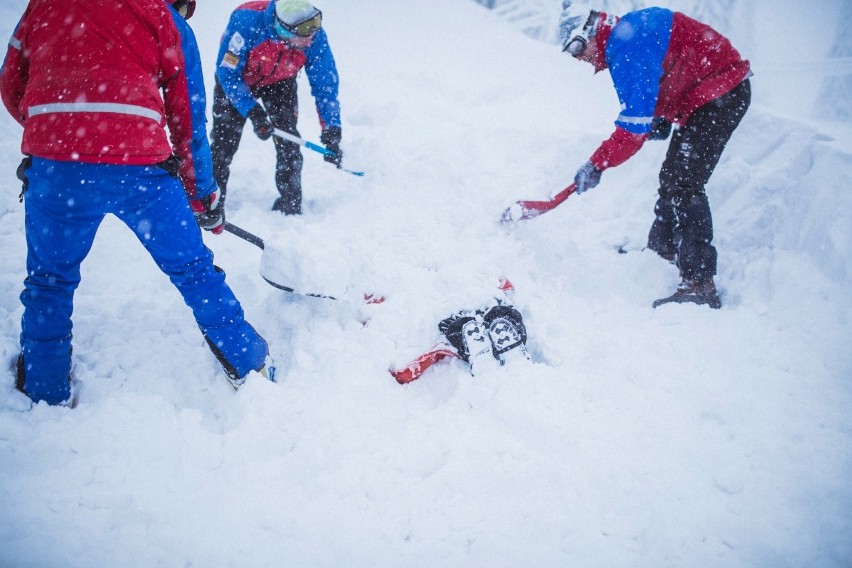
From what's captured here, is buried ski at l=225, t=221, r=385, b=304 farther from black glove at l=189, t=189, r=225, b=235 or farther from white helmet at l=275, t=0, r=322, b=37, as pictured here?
white helmet at l=275, t=0, r=322, b=37

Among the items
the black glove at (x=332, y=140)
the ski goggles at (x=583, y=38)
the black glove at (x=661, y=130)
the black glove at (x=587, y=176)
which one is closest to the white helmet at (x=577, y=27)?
the ski goggles at (x=583, y=38)

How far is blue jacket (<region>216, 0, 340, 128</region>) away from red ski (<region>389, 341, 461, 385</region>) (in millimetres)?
2390

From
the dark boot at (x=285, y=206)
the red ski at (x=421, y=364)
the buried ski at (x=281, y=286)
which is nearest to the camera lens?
the red ski at (x=421, y=364)

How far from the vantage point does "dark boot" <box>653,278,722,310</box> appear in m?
2.51

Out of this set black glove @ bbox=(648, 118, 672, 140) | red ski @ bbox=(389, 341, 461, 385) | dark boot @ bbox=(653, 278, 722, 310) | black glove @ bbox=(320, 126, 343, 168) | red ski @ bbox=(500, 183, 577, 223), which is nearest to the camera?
red ski @ bbox=(389, 341, 461, 385)

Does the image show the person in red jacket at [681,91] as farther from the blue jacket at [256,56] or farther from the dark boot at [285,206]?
the dark boot at [285,206]

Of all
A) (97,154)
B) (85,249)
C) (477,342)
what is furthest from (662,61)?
(85,249)

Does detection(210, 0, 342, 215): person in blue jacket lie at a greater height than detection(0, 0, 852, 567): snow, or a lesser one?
greater

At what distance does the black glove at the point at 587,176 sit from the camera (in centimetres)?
278

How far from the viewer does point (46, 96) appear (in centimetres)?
127

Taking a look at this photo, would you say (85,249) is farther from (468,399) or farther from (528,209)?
(528,209)

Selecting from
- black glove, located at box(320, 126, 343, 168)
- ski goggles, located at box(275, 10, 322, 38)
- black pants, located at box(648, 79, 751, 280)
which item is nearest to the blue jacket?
ski goggles, located at box(275, 10, 322, 38)

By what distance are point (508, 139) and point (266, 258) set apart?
3.16 meters

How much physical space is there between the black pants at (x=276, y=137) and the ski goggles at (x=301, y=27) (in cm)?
62
